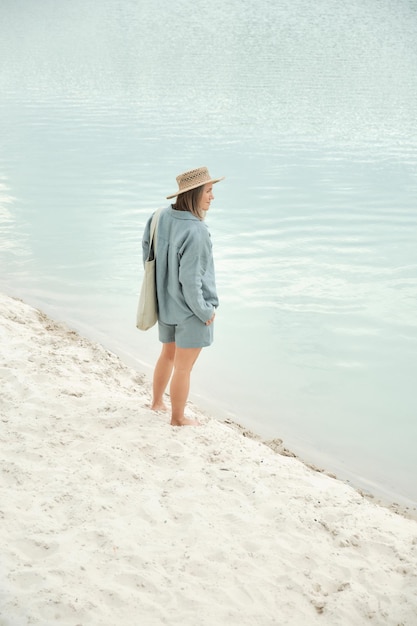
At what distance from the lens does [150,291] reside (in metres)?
4.99

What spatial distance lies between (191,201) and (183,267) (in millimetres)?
406

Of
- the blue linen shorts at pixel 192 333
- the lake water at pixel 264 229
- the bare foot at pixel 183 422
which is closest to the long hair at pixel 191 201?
the blue linen shorts at pixel 192 333

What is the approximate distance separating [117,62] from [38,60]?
5.11m

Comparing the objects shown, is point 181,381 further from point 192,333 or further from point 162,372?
point 192,333

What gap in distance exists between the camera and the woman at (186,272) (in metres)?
4.74

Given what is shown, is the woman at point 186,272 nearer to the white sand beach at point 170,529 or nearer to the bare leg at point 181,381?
the bare leg at point 181,381

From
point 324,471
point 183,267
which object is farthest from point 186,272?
point 324,471

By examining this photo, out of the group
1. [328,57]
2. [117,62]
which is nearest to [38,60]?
[117,62]

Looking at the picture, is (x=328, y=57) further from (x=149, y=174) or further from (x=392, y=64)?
(x=149, y=174)

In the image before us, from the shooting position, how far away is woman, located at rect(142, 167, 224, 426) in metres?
4.74

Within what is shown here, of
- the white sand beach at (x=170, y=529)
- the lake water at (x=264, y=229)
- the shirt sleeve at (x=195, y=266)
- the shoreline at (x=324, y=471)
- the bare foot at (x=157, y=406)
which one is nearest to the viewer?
Answer: the white sand beach at (x=170, y=529)

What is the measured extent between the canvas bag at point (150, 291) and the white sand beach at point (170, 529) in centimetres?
73

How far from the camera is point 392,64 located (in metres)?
39.3

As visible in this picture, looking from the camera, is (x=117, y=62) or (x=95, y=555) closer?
(x=95, y=555)
